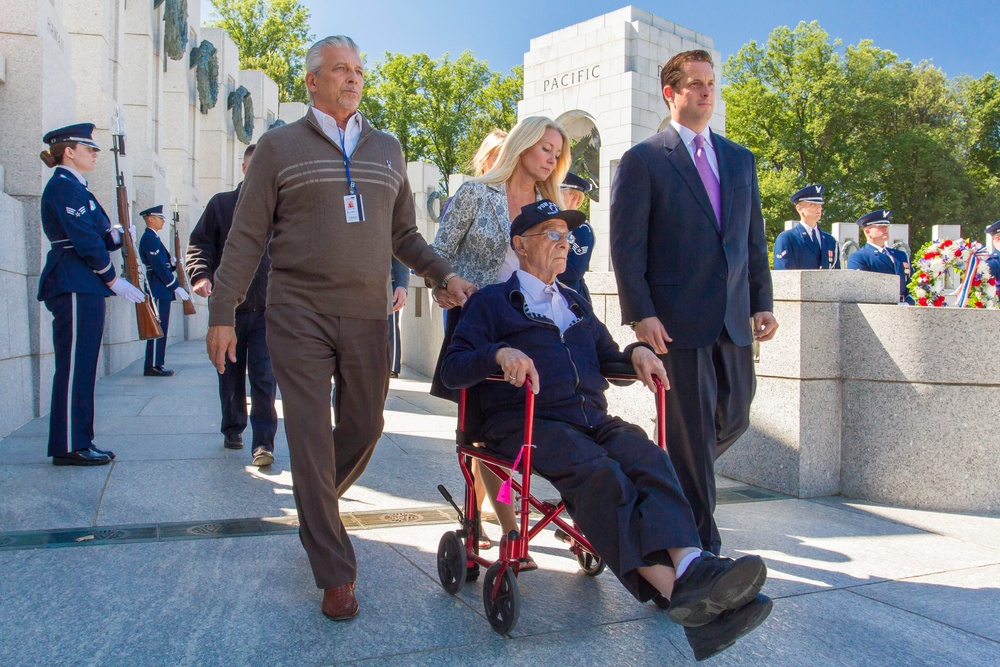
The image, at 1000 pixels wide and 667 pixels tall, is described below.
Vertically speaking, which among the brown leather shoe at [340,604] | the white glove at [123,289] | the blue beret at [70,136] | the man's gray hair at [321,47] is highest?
the blue beret at [70,136]

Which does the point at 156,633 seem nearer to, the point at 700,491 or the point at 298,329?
the point at 298,329

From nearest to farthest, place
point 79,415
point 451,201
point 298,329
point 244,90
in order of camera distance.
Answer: point 298,329 < point 451,201 < point 79,415 < point 244,90

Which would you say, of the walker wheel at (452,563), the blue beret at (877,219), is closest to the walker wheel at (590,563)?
the walker wheel at (452,563)

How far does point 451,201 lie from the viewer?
4.09 meters

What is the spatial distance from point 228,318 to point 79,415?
268cm

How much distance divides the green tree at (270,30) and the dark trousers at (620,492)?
1894 inches

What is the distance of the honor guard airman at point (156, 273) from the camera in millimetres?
10898

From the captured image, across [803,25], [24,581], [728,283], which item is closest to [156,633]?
[24,581]

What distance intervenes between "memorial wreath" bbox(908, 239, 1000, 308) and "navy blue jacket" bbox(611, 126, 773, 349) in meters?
4.42

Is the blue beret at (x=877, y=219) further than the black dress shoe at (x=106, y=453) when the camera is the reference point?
Yes

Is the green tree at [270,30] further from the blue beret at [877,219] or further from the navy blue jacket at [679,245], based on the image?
the navy blue jacket at [679,245]

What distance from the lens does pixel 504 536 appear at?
3.10 m

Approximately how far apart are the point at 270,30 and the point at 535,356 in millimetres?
50256

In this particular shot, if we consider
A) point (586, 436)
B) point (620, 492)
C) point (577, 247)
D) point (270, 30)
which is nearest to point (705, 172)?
point (577, 247)
